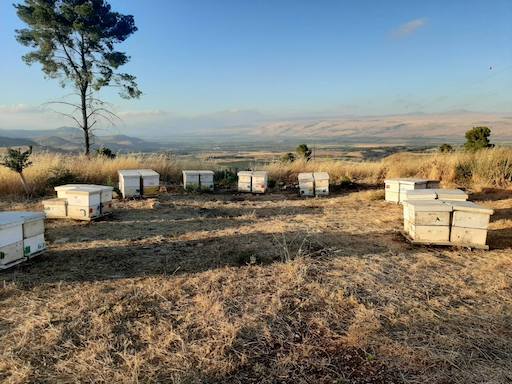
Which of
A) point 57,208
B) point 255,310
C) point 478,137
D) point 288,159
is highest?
point 478,137

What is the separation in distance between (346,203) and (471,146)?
8.98 m

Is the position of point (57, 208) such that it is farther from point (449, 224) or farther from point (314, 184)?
point (449, 224)

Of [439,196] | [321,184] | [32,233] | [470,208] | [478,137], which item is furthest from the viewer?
[478,137]

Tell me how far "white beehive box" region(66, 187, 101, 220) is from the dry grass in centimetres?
383

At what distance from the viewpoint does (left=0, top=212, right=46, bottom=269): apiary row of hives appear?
4359 mm

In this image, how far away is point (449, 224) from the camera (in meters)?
5.43

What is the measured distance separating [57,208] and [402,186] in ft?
24.4

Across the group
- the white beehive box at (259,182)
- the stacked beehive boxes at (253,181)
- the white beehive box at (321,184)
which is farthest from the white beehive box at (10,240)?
the white beehive box at (321,184)

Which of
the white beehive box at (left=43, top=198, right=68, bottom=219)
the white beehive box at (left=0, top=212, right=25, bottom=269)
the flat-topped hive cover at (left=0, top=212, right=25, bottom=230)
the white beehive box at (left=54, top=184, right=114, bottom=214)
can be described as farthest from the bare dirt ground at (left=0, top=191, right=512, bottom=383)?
the white beehive box at (left=54, top=184, right=114, bottom=214)

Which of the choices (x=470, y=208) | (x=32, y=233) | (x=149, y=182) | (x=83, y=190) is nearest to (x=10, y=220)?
(x=32, y=233)

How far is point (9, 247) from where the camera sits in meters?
4.44

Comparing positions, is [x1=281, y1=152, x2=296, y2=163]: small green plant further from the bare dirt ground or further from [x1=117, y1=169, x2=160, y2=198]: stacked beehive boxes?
the bare dirt ground

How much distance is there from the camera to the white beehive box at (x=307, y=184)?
1071cm

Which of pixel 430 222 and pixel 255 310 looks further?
pixel 430 222
